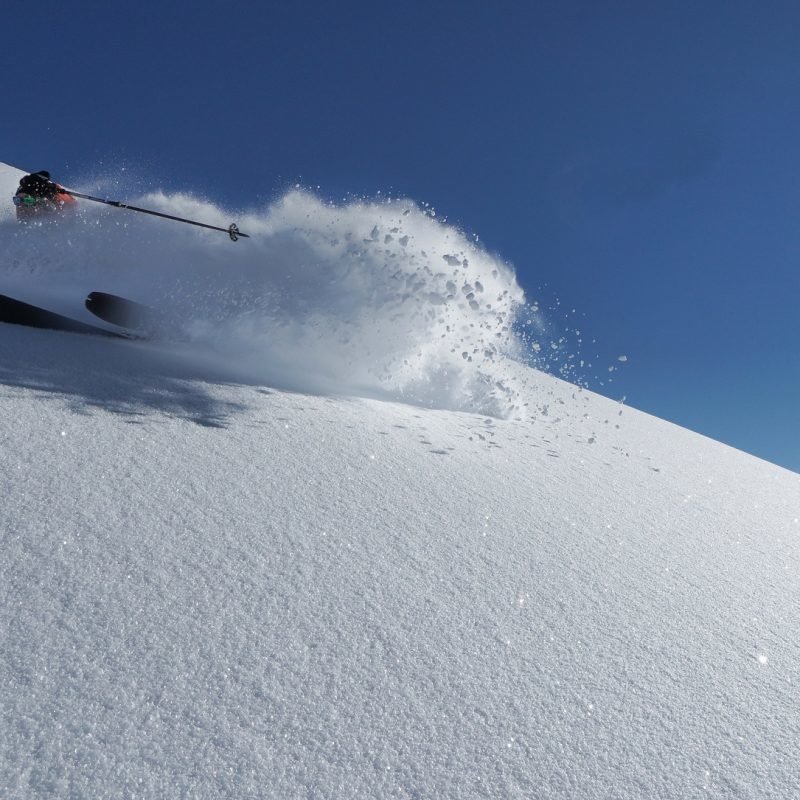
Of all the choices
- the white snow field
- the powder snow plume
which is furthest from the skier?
the white snow field

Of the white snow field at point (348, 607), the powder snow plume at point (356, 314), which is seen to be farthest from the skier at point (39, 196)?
the white snow field at point (348, 607)

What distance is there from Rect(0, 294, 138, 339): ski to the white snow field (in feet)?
0.92

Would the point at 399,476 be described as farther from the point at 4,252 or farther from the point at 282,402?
the point at 4,252

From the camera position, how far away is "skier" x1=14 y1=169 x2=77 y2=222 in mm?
7281

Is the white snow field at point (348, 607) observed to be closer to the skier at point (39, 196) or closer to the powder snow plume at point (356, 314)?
the powder snow plume at point (356, 314)

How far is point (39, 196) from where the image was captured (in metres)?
7.45

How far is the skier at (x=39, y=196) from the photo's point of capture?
23.9 feet

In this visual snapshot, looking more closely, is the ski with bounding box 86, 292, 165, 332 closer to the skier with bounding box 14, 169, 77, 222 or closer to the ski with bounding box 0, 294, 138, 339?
the ski with bounding box 0, 294, 138, 339

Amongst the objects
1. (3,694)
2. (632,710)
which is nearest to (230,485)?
(3,694)

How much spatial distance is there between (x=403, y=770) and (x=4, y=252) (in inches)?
368

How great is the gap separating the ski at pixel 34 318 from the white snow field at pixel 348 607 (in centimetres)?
28

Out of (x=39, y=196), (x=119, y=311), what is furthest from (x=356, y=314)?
(x=39, y=196)

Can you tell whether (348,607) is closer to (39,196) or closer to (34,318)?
(34,318)

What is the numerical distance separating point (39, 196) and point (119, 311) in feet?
13.0
